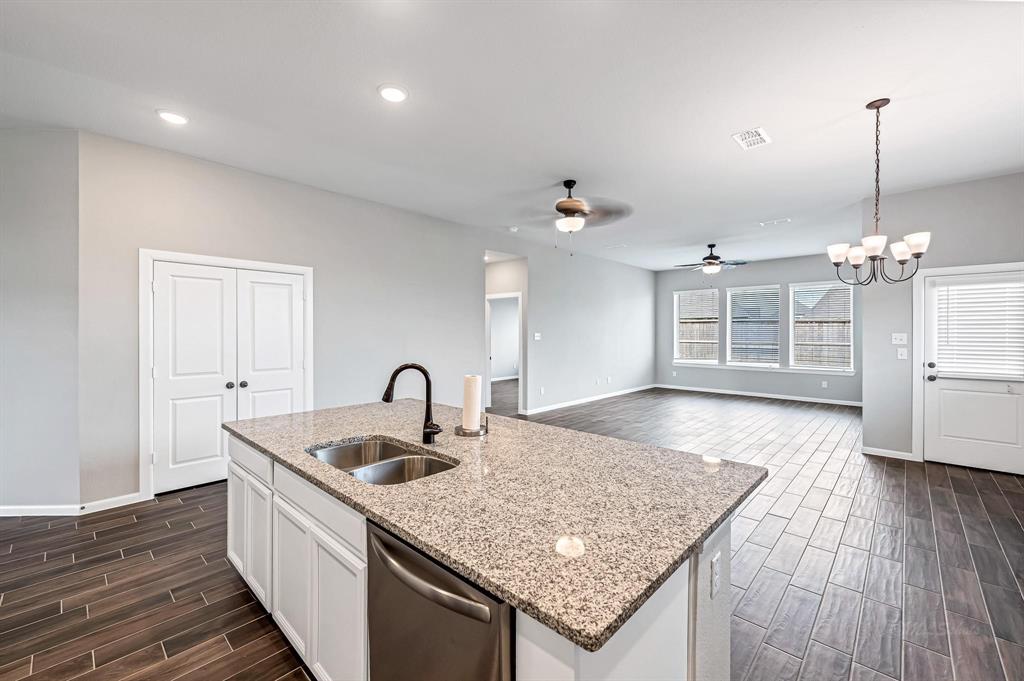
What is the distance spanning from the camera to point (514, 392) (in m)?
9.45

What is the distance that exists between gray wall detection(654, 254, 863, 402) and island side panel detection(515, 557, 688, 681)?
340 inches

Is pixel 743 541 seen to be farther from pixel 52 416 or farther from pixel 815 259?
pixel 815 259

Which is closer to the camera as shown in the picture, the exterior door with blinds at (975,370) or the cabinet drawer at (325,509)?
the cabinet drawer at (325,509)

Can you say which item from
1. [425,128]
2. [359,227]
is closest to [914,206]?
[425,128]

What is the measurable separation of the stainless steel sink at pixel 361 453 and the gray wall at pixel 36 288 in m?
2.64

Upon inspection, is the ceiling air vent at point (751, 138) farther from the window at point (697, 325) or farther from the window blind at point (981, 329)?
the window at point (697, 325)

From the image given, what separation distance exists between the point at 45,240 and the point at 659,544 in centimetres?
445

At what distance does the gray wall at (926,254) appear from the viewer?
13.0ft

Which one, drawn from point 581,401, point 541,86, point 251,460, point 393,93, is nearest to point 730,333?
point 581,401

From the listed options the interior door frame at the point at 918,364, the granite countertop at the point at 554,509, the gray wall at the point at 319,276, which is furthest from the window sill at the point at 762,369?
the granite countertop at the point at 554,509

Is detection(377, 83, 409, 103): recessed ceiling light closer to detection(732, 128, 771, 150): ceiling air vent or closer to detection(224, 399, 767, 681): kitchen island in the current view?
detection(224, 399, 767, 681): kitchen island

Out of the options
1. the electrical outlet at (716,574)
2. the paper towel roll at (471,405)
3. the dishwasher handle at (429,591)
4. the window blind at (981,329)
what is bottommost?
the electrical outlet at (716,574)

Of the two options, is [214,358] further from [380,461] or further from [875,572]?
[875,572]

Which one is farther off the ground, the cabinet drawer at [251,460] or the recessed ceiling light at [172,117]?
the recessed ceiling light at [172,117]
